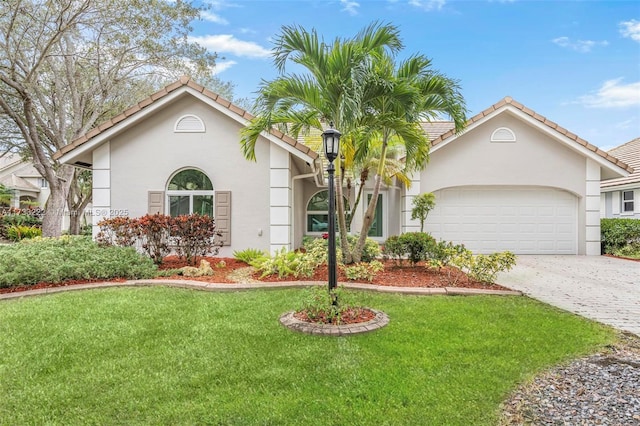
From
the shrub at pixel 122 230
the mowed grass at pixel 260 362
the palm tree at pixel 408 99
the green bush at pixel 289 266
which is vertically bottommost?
the mowed grass at pixel 260 362

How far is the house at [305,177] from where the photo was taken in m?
10.3

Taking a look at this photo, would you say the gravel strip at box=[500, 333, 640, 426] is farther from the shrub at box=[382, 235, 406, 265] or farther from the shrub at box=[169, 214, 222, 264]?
the shrub at box=[169, 214, 222, 264]

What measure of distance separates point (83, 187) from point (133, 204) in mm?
18549

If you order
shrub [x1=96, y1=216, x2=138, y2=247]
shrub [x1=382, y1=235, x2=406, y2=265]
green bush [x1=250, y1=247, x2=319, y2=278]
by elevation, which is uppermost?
shrub [x1=96, y1=216, x2=138, y2=247]

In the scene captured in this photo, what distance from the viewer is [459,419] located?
2.96 m

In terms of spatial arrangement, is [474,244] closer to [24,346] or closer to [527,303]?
[527,303]

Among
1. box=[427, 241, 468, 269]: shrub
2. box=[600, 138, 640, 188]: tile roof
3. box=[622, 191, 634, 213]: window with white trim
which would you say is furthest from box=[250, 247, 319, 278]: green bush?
box=[622, 191, 634, 213]: window with white trim

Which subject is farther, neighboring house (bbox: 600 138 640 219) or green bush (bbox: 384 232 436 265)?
neighboring house (bbox: 600 138 640 219)

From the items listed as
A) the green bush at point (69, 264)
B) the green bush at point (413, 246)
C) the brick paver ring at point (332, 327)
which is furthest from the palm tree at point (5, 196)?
the brick paver ring at point (332, 327)

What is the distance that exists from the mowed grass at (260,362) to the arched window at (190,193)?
4.75 meters

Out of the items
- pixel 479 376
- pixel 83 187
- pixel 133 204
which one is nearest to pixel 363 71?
pixel 479 376

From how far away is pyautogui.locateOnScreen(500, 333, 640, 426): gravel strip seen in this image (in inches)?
120

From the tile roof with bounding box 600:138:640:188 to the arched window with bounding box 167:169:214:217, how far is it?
54.3 feet

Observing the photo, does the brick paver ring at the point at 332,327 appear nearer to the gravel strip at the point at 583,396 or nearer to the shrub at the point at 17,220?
the gravel strip at the point at 583,396
